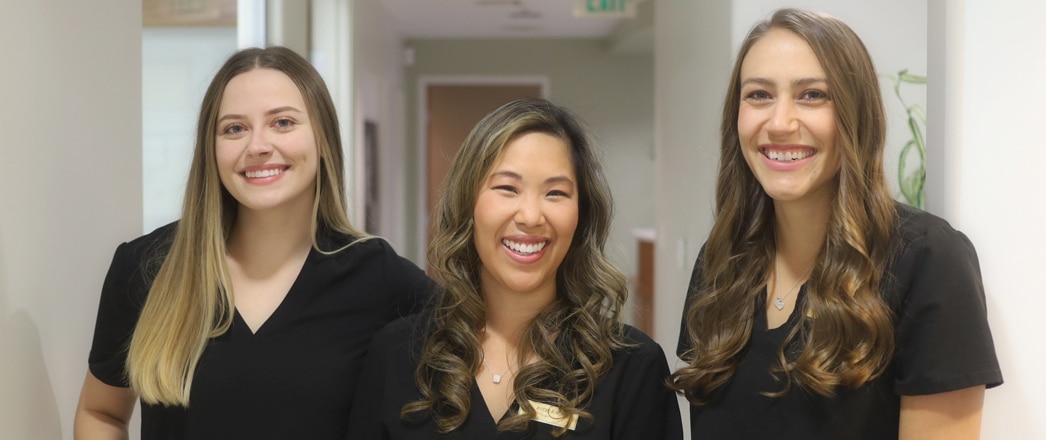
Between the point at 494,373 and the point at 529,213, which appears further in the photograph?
the point at 494,373

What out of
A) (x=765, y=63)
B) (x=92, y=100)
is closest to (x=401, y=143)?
(x=92, y=100)

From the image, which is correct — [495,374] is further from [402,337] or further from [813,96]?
[813,96]

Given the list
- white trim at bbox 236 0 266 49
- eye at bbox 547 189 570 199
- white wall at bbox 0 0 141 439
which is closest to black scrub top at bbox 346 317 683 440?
eye at bbox 547 189 570 199

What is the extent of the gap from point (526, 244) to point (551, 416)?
0.99 ft

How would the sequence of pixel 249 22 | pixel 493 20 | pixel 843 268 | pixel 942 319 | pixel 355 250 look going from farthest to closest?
pixel 493 20
pixel 249 22
pixel 355 250
pixel 843 268
pixel 942 319

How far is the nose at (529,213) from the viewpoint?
5.50 ft

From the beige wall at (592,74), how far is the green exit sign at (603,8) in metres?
4.42

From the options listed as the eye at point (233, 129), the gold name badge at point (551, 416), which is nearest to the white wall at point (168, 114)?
the eye at point (233, 129)

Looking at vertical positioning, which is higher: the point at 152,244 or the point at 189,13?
the point at 189,13

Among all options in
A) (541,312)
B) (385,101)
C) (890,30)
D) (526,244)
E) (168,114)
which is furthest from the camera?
(385,101)

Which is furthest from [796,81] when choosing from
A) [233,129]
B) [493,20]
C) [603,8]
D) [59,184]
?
[493,20]

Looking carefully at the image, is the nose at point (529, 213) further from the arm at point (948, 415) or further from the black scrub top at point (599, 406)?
the arm at point (948, 415)

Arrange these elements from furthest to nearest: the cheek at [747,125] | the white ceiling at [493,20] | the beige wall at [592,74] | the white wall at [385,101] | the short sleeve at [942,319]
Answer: the beige wall at [592,74] < the white ceiling at [493,20] < the white wall at [385,101] < the cheek at [747,125] < the short sleeve at [942,319]

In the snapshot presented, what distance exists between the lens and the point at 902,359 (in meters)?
1.53
